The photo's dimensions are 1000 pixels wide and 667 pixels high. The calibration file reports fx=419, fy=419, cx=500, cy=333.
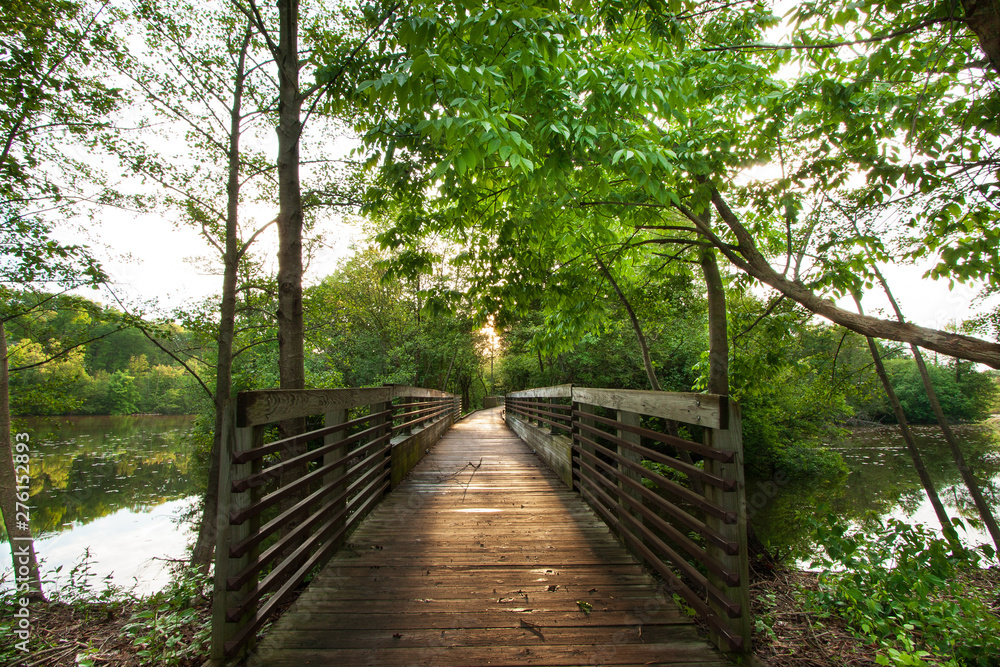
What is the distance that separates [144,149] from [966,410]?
46.3 m

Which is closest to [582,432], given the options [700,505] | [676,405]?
[676,405]

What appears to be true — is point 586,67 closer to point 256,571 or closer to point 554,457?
point 256,571

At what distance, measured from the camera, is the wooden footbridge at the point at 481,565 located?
182 centimetres

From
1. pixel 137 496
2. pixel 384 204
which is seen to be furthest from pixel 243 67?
pixel 137 496

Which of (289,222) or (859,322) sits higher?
(289,222)

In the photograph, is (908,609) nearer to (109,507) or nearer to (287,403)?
(287,403)

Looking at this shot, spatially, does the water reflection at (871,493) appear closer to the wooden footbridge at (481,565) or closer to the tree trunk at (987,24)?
the wooden footbridge at (481,565)

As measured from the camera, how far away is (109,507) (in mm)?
10828

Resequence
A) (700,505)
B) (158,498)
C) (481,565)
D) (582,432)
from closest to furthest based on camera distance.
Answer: (700,505) < (481,565) < (582,432) < (158,498)

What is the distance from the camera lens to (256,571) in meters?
1.86

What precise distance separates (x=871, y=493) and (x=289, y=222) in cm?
1568

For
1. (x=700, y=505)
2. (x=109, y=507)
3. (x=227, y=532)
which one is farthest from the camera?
(x=109, y=507)

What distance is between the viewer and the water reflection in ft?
28.1

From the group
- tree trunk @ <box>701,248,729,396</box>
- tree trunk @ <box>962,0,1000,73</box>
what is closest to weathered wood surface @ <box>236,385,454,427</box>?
tree trunk @ <box>701,248,729,396</box>
